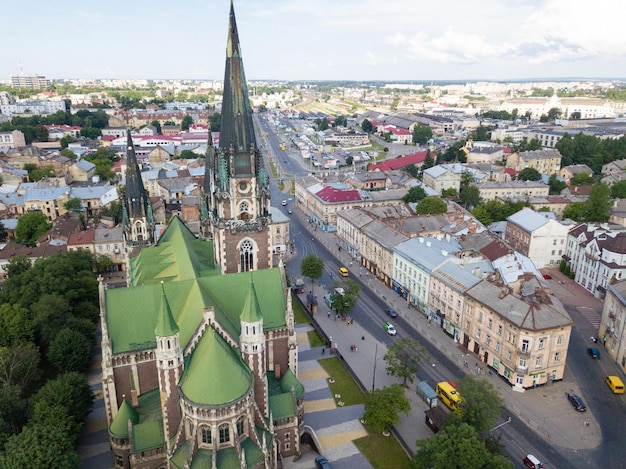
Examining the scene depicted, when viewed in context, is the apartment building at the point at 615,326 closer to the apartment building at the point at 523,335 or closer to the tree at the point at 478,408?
the apartment building at the point at 523,335

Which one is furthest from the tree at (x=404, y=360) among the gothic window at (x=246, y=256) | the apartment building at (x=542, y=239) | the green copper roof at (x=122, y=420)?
the apartment building at (x=542, y=239)

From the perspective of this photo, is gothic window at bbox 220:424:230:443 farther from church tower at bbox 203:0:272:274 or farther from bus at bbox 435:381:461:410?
bus at bbox 435:381:461:410

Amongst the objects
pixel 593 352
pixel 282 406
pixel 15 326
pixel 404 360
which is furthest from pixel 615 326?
pixel 15 326

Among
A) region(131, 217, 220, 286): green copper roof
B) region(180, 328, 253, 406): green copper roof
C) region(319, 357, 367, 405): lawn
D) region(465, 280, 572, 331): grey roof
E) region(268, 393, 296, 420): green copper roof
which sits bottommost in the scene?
region(319, 357, 367, 405): lawn

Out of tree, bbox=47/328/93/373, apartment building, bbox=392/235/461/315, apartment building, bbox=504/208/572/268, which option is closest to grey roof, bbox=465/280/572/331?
apartment building, bbox=392/235/461/315

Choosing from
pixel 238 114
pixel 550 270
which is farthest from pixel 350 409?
pixel 550 270

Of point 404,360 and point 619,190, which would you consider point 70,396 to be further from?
point 619,190
